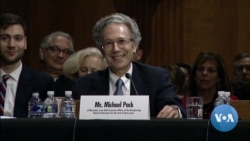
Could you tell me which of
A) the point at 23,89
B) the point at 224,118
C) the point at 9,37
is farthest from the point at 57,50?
the point at 224,118

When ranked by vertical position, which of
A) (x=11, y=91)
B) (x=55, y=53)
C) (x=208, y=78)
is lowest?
(x=11, y=91)

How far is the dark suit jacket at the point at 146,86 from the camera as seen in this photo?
351 centimetres

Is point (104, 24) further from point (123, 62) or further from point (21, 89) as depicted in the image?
point (21, 89)

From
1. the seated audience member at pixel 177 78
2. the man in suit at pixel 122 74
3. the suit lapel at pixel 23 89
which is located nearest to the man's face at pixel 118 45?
the man in suit at pixel 122 74

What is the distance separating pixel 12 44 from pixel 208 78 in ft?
4.61

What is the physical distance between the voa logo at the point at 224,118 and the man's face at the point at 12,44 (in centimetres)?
163

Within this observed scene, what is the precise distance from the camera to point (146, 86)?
3.56 m

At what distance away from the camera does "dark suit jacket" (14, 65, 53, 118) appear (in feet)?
12.1

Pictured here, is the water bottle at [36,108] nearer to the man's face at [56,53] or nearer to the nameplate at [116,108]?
the nameplate at [116,108]

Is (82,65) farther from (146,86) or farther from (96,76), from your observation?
(146,86)

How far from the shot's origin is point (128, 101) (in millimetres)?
2891

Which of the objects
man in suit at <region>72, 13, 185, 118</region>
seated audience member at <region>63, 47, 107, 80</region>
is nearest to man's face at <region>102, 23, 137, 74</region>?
man in suit at <region>72, 13, 185, 118</region>

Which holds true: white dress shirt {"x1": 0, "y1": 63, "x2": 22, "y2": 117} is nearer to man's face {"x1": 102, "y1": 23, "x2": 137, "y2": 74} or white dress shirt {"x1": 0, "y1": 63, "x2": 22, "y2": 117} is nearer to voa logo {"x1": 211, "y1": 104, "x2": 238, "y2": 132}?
man's face {"x1": 102, "y1": 23, "x2": 137, "y2": 74}

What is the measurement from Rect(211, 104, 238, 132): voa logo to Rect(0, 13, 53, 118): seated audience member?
1389mm
